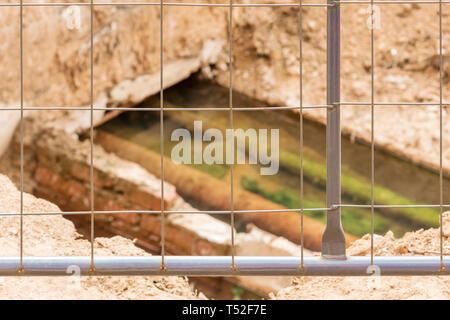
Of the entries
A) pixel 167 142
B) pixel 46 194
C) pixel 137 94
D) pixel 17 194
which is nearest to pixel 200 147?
pixel 167 142

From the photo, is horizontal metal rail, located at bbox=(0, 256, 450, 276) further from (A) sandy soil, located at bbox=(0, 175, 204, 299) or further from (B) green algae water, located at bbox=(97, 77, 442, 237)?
(B) green algae water, located at bbox=(97, 77, 442, 237)

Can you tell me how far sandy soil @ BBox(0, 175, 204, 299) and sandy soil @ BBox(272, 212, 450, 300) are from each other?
60 cm

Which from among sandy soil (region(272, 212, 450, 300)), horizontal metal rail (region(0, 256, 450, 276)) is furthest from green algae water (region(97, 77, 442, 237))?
horizontal metal rail (region(0, 256, 450, 276))

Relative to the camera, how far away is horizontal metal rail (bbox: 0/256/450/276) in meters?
2.82

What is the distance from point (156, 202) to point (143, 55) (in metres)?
1.60

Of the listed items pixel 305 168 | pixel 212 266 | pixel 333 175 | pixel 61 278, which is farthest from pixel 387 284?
pixel 305 168

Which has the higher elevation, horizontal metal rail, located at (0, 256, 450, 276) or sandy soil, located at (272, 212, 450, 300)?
horizontal metal rail, located at (0, 256, 450, 276)

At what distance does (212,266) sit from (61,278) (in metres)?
0.80

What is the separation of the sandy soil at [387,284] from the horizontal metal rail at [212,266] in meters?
0.25

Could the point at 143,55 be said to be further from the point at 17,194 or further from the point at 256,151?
the point at 17,194

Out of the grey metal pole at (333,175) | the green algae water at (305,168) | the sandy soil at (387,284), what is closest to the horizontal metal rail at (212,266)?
the grey metal pole at (333,175)

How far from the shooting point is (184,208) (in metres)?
6.20

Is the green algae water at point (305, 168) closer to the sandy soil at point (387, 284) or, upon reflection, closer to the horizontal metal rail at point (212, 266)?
the sandy soil at point (387, 284)

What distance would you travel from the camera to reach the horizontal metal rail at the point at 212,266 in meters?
2.82
